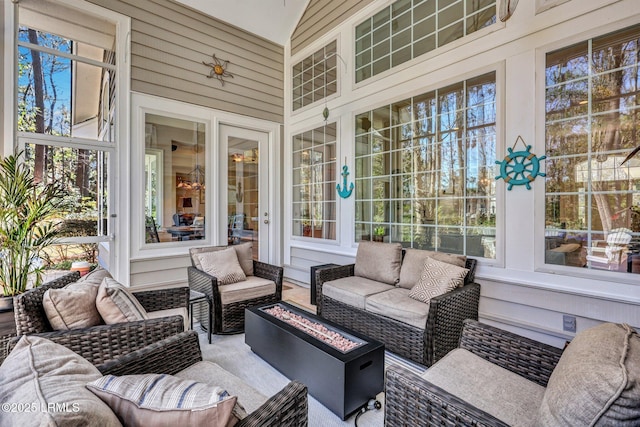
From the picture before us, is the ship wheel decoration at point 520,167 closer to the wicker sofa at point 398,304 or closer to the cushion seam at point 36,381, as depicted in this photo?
the wicker sofa at point 398,304

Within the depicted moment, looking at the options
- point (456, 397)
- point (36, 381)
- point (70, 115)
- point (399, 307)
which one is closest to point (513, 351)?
point (456, 397)

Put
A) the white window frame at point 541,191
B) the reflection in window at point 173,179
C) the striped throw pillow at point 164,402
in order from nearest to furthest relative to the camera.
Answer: the striped throw pillow at point 164,402
the white window frame at point 541,191
the reflection in window at point 173,179

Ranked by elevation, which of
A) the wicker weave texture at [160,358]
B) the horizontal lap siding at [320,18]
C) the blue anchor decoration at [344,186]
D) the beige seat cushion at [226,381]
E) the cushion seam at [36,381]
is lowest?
the beige seat cushion at [226,381]

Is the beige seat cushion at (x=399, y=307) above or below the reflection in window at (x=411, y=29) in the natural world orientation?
below

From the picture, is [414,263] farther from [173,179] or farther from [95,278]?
[173,179]

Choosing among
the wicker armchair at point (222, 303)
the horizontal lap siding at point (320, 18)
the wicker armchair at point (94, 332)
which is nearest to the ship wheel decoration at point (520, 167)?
the wicker armchair at point (222, 303)

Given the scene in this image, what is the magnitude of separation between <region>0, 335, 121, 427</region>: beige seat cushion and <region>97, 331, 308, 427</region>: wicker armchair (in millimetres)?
325

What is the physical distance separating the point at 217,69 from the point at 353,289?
3.91 m

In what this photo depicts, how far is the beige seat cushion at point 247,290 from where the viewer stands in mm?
3052

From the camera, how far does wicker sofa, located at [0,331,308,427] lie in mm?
719

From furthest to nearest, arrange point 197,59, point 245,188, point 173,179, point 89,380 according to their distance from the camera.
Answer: point 245,188 → point 197,59 → point 173,179 → point 89,380

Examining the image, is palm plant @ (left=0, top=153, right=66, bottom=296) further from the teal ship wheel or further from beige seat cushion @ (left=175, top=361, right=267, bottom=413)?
the teal ship wheel

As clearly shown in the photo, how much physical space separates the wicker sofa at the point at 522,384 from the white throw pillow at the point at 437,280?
2.53ft

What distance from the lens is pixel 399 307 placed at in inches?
101
